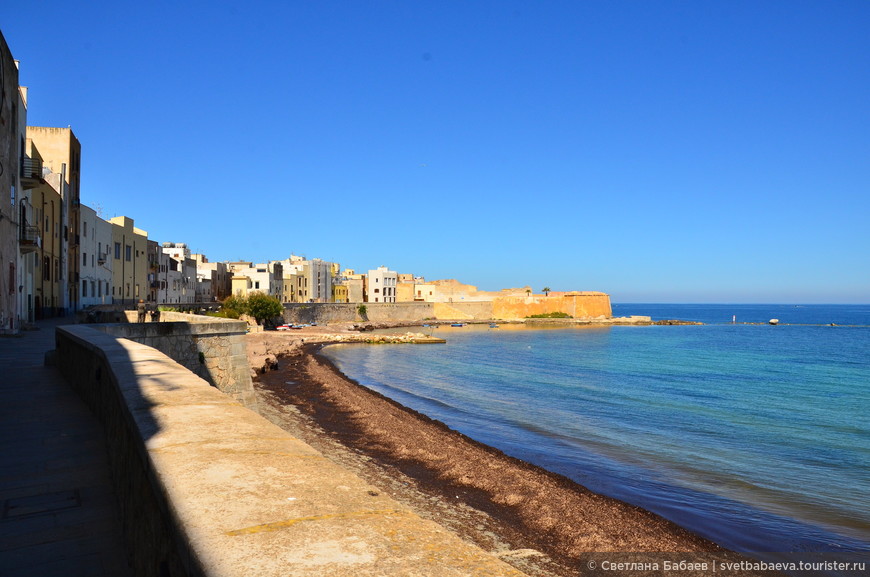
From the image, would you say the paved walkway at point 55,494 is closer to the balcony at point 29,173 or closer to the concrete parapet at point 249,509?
the concrete parapet at point 249,509

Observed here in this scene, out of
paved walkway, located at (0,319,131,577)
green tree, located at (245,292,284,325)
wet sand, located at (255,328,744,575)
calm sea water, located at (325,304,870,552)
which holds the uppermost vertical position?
green tree, located at (245,292,284,325)

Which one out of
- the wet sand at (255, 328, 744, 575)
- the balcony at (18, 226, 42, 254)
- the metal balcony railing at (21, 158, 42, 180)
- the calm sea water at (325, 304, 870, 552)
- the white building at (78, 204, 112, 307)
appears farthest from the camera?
the white building at (78, 204, 112, 307)

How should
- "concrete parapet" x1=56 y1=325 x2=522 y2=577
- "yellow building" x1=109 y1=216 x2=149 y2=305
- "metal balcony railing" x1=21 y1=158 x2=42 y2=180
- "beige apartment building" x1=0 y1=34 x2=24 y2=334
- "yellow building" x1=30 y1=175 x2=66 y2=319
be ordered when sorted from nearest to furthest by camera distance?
"concrete parapet" x1=56 y1=325 x2=522 y2=577, "beige apartment building" x1=0 y1=34 x2=24 y2=334, "metal balcony railing" x1=21 y1=158 x2=42 y2=180, "yellow building" x1=30 y1=175 x2=66 y2=319, "yellow building" x1=109 y1=216 x2=149 y2=305

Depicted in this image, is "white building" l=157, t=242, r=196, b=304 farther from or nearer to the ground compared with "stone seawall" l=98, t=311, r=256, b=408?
farther from the ground

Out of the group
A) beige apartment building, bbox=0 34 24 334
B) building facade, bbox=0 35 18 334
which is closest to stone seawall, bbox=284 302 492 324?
building facade, bbox=0 35 18 334

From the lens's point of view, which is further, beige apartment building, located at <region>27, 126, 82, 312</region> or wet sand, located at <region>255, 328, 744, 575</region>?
beige apartment building, located at <region>27, 126, 82, 312</region>

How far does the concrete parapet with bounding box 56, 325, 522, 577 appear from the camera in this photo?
184cm

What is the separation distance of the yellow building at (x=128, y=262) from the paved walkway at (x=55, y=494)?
4338cm

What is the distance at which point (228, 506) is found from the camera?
89.2 inches

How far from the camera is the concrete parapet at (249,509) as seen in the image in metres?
1.84

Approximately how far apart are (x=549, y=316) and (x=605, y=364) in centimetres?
6350

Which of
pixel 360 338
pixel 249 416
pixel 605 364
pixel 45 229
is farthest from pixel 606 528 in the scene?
pixel 360 338

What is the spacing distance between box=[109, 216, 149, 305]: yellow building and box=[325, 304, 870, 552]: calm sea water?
17819mm

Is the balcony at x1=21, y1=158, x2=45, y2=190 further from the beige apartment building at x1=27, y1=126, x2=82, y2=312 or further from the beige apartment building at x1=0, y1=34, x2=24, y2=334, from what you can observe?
the beige apartment building at x1=27, y1=126, x2=82, y2=312
